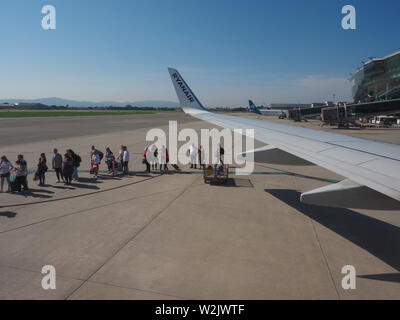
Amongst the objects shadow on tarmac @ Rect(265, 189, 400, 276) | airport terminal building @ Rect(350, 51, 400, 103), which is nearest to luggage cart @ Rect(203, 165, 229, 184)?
shadow on tarmac @ Rect(265, 189, 400, 276)

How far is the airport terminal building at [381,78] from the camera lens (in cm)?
4341

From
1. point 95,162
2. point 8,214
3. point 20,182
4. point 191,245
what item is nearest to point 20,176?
point 20,182

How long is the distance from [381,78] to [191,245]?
59.4m

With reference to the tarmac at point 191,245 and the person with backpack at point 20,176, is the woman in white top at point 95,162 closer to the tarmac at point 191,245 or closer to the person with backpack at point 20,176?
the tarmac at point 191,245

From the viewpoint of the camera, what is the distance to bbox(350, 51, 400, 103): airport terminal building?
43.4 meters

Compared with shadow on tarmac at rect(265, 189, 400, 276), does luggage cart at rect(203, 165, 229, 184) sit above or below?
above

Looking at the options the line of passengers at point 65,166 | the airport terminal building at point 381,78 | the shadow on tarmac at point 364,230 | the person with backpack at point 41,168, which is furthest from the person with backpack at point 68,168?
the airport terminal building at point 381,78

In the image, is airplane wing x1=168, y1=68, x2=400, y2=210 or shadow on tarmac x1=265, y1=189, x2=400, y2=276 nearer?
airplane wing x1=168, y1=68, x2=400, y2=210

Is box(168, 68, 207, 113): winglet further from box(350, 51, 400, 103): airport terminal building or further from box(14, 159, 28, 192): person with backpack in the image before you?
box(350, 51, 400, 103): airport terminal building

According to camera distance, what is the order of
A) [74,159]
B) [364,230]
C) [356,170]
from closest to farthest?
[356,170] → [364,230] → [74,159]

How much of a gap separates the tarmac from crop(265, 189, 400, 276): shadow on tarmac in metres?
0.02

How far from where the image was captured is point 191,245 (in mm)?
5320

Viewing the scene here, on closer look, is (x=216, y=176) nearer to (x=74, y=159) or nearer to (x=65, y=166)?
(x=74, y=159)

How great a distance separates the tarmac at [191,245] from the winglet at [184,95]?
5.07 m
